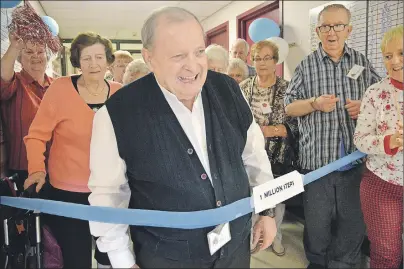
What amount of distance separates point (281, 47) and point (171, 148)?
312mm

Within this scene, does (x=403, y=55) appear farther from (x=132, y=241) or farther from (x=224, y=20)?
(x=132, y=241)

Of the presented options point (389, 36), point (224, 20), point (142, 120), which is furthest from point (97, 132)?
point (389, 36)

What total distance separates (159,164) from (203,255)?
0.17 metres

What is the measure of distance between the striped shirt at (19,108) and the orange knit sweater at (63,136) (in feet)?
0.05

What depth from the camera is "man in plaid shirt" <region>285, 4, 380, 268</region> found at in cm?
68

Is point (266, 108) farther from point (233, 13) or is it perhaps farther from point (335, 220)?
point (335, 220)

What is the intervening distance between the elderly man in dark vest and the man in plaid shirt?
0.56 ft

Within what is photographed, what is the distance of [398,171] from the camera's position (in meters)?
0.71

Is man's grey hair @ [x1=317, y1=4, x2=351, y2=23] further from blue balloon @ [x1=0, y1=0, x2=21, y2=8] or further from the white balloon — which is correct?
blue balloon @ [x1=0, y1=0, x2=21, y2=8]

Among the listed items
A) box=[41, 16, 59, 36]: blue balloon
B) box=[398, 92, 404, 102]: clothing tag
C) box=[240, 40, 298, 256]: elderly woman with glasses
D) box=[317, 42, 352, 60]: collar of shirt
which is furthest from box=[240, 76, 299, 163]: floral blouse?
box=[41, 16, 59, 36]: blue balloon

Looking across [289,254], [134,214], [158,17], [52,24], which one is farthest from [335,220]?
[52,24]

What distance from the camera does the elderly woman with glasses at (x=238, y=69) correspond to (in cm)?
60

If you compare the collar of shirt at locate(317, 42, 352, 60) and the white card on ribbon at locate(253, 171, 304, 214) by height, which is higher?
the collar of shirt at locate(317, 42, 352, 60)

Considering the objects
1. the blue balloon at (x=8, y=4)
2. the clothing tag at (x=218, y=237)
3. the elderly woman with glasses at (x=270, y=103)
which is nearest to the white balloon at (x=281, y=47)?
the elderly woman with glasses at (x=270, y=103)
